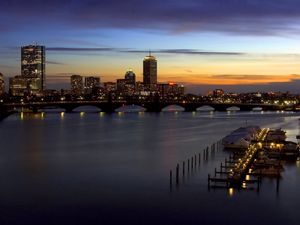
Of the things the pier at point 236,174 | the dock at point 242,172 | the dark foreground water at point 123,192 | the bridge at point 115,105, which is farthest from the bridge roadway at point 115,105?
the dock at point 242,172

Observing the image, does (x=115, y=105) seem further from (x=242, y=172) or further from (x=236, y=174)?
(x=236, y=174)

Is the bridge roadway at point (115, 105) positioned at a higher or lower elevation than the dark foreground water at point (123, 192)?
higher

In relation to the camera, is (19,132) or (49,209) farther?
(19,132)

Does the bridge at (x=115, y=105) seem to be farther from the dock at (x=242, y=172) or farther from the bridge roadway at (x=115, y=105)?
the dock at (x=242, y=172)

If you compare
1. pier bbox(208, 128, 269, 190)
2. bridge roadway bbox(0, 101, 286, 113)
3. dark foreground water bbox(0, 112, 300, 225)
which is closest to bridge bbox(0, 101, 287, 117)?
bridge roadway bbox(0, 101, 286, 113)

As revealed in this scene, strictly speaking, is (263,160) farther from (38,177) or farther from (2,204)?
(2,204)

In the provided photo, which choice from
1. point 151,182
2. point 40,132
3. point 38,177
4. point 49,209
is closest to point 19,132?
point 40,132

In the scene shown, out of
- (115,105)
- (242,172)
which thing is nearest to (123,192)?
(242,172)

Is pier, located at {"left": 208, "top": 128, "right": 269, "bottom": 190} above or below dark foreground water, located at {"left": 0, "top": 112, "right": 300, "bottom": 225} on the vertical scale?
above

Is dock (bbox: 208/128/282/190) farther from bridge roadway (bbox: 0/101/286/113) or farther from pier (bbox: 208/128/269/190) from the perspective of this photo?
bridge roadway (bbox: 0/101/286/113)

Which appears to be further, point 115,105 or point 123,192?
point 115,105

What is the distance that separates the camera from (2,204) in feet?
68.7

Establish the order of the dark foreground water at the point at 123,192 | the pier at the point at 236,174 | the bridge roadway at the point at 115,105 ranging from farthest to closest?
1. the bridge roadway at the point at 115,105
2. the pier at the point at 236,174
3. the dark foreground water at the point at 123,192

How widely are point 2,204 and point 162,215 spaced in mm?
6570
